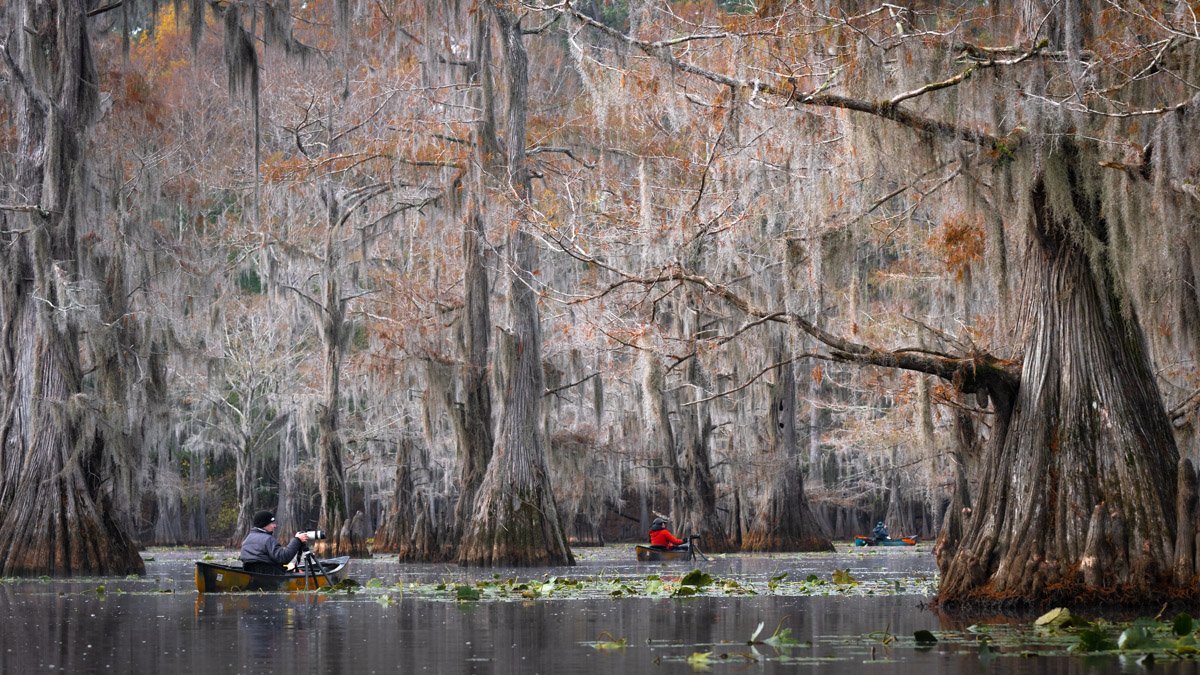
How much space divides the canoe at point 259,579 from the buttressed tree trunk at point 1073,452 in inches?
326

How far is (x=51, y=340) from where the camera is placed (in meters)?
21.7

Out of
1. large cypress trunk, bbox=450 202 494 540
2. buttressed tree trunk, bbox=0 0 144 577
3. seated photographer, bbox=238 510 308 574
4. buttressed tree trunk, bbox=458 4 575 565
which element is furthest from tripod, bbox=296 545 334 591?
large cypress trunk, bbox=450 202 494 540

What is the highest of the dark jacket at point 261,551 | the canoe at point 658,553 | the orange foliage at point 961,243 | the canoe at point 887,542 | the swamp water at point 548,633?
the orange foliage at point 961,243

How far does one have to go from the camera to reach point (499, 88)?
1088 inches

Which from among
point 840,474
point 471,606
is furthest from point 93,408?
point 840,474

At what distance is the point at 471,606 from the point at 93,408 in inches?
376

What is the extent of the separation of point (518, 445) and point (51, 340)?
7703mm

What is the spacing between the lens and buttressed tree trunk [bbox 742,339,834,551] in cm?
3709

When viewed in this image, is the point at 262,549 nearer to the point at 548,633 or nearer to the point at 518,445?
the point at 518,445

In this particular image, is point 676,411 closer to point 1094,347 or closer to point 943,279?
point 943,279

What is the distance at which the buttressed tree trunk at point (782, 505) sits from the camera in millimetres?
37094

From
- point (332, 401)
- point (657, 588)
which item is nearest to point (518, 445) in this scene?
point (332, 401)

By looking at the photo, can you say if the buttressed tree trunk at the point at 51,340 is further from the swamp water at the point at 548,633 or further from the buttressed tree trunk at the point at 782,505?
the buttressed tree trunk at the point at 782,505

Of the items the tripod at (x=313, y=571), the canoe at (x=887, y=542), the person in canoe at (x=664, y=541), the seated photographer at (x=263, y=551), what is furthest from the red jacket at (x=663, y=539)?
the canoe at (x=887, y=542)
